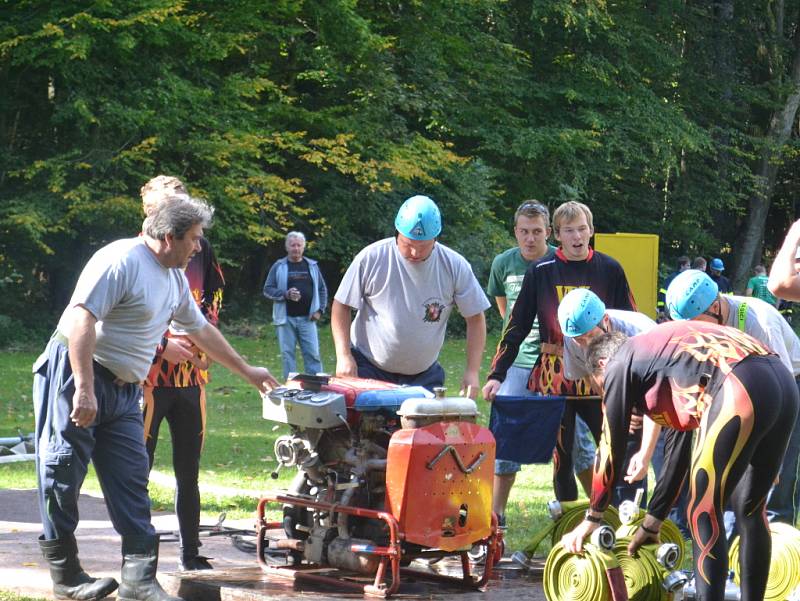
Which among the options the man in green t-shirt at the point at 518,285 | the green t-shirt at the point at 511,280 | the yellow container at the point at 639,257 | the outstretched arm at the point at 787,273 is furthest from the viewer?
the yellow container at the point at 639,257

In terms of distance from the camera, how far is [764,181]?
1326 inches

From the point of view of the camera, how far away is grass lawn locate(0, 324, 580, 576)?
865 cm

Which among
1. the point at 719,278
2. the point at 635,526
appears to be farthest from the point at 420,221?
the point at 719,278

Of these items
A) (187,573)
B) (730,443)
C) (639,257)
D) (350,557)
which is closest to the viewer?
(730,443)

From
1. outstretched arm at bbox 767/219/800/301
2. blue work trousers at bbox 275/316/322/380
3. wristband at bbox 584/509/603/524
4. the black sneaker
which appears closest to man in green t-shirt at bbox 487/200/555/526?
the black sneaker

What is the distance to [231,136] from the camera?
76.9 feet

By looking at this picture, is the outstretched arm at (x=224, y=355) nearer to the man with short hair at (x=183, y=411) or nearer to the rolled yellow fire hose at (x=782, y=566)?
the man with short hair at (x=183, y=411)

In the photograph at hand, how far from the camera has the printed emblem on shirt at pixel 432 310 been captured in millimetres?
6805

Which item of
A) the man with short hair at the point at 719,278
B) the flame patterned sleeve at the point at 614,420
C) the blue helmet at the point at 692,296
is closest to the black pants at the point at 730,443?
the flame patterned sleeve at the point at 614,420

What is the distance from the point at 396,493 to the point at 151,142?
1777cm

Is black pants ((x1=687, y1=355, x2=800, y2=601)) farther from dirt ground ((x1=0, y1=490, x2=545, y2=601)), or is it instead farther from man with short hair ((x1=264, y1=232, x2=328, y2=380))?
man with short hair ((x1=264, y1=232, x2=328, y2=380))

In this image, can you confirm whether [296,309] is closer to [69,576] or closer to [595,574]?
[69,576]

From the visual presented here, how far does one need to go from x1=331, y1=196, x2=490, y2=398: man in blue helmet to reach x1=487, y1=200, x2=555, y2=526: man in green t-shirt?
2.61 feet

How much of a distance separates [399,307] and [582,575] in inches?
79.3
